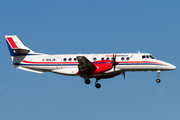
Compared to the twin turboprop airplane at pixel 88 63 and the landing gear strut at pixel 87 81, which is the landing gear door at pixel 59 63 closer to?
the twin turboprop airplane at pixel 88 63

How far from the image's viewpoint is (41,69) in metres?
38.8

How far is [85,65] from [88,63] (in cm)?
52

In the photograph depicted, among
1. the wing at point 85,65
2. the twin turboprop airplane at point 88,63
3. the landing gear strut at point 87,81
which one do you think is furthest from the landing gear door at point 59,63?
the landing gear strut at point 87,81

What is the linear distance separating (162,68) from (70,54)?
10.4 metres

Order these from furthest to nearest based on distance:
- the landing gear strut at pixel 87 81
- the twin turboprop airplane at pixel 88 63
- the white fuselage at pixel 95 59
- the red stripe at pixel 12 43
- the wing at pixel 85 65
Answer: the red stripe at pixel 12 43 → the landing gear strut at pixel 87 81 → the white fuselage at pixel 95 59 → the twin turboprop airplane at pixel 88 63 → the wing at pixel 85 65

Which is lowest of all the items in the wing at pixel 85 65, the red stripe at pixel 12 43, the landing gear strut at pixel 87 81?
the landing gear strut at pixel 87 81

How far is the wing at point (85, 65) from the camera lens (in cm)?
3506

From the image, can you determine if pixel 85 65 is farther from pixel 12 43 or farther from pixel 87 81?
pixel 12 43

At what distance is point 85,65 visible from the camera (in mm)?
35969

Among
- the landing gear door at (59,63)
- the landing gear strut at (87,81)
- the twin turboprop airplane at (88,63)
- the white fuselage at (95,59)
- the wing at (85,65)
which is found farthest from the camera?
the landing gear door at (59,63)

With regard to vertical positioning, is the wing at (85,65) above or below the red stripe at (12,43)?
below

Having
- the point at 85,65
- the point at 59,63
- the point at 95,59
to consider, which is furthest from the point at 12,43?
the point at 95,59

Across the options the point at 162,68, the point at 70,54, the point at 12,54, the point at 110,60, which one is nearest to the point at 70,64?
the point at 70,54

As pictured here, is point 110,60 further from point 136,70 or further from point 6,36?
point 6,36
